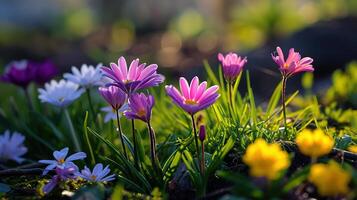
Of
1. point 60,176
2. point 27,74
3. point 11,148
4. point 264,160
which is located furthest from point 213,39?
point 264,160

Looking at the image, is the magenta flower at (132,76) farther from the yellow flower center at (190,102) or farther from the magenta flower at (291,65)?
the magenta flower at (291,65)

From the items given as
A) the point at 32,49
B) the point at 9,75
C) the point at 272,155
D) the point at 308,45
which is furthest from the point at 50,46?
the point at 272,155

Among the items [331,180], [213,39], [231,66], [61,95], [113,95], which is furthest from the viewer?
[213,39]

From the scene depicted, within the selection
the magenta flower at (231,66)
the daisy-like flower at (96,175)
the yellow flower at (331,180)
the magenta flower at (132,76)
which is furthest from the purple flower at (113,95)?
the yellow flower at (331,180)

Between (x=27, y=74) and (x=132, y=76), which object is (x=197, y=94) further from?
(x=27, y=74)

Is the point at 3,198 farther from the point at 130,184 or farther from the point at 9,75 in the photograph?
the point at 9,75

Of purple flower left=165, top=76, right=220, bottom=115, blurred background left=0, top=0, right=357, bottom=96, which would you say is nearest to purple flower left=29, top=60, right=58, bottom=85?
blurred background left=0, top=0, right=357, bottom=96
